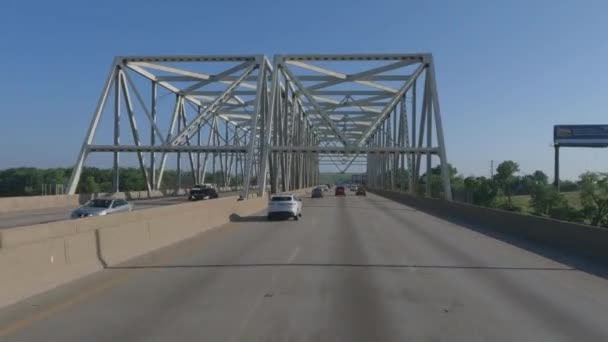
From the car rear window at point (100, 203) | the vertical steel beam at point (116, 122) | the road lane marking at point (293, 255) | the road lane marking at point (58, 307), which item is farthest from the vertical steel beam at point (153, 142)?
the road lane marking at point (58, 307)

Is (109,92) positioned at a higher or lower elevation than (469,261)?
higher

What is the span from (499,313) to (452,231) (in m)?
16.4

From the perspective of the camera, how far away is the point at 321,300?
29.5 ft

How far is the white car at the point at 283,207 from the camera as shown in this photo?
29.8 m

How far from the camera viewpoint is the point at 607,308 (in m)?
8.73

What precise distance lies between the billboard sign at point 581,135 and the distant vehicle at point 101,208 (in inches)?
3530

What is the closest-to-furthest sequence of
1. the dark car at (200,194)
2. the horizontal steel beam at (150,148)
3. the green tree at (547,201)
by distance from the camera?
the dark car at (200,194)
the green tree at (547,201)
the horizontal steel beam at (150,148)

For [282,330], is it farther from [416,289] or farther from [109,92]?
[109,92]

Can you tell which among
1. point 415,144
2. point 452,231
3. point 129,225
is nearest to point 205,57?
point 415,144

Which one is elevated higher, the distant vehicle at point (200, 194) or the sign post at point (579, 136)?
the sign post at point (579, 136)

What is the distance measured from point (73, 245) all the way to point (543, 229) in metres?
14.2

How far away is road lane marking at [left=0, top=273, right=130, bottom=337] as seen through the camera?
7.15m

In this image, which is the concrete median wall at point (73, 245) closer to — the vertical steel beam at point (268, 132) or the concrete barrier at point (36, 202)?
the concrete barrier at point (36, 202)

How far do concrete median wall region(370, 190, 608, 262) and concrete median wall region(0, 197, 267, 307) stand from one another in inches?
435
